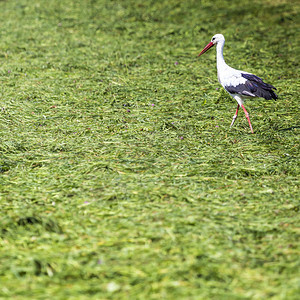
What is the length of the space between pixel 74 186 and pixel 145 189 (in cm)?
83

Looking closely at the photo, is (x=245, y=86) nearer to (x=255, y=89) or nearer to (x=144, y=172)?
(x=255, y=89)

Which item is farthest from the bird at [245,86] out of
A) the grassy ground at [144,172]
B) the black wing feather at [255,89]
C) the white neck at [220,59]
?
the grassy ground at [144,172]

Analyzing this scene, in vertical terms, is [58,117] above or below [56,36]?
below

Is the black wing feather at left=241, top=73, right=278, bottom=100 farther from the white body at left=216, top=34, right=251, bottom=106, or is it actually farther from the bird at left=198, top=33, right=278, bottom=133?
the white body at left=216, top=34, right=251, bottom=106

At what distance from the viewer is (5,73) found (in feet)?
32.3

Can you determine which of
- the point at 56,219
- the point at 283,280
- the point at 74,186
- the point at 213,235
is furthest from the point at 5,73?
the point at 283,280

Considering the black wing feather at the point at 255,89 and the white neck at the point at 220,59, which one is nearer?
the black wing feather at the point at 255,89

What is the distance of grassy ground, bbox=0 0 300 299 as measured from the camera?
362cm

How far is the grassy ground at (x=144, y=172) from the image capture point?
3.62 metres

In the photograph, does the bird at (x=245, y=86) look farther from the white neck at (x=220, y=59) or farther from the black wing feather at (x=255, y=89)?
the white neck at (x=220, y=59)

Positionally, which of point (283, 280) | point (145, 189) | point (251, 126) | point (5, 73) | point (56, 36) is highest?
point (56, 36)

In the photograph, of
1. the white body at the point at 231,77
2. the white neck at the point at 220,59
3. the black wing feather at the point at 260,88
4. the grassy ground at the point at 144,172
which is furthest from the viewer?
the white neck at the point at 220,59

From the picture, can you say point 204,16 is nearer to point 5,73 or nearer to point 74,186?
point 5,73

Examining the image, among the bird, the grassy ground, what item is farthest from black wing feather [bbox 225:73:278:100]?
the grassy ground
